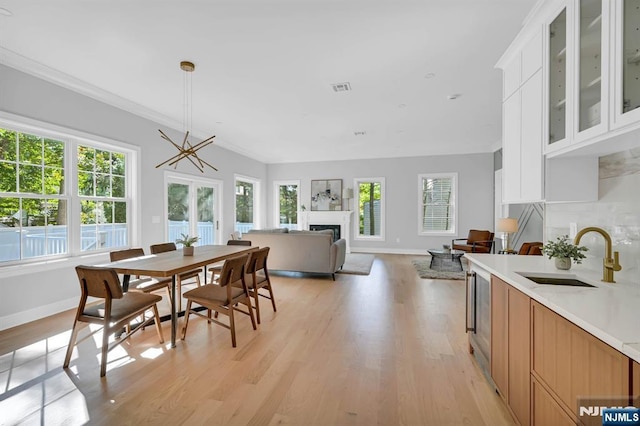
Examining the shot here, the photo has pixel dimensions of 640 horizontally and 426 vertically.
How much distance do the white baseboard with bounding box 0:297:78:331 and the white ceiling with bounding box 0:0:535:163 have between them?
8.76ft

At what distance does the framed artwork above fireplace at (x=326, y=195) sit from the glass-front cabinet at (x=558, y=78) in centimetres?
684

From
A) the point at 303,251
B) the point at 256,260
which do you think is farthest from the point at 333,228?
the point at 256,260

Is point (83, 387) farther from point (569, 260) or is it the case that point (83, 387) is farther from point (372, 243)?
point (372, 243)

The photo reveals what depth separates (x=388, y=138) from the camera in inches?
251

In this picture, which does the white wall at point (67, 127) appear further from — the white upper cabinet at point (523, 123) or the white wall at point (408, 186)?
the white upper cabinet at point (523, 123)

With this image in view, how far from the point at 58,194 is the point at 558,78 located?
5173mm

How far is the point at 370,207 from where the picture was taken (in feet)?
27.9

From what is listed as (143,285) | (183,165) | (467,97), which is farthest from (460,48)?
(183,165)

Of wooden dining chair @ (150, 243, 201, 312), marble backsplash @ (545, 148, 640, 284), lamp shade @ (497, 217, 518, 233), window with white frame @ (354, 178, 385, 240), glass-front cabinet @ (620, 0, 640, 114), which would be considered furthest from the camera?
window with white frame @ (354, 178, 385, 240)

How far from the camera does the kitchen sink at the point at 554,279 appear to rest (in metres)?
1.66

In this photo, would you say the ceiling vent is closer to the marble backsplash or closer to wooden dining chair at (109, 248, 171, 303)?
the marble backsplash

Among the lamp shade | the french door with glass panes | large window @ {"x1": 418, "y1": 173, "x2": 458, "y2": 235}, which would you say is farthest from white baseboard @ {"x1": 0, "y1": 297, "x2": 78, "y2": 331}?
large window @ {"x1": 418, "y1": 173, "x2": 458, "y2": 235}

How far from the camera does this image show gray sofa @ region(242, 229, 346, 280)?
5.13 metres

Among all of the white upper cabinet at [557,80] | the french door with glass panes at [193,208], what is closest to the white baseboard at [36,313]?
the french door with glass panes at [193,208]
